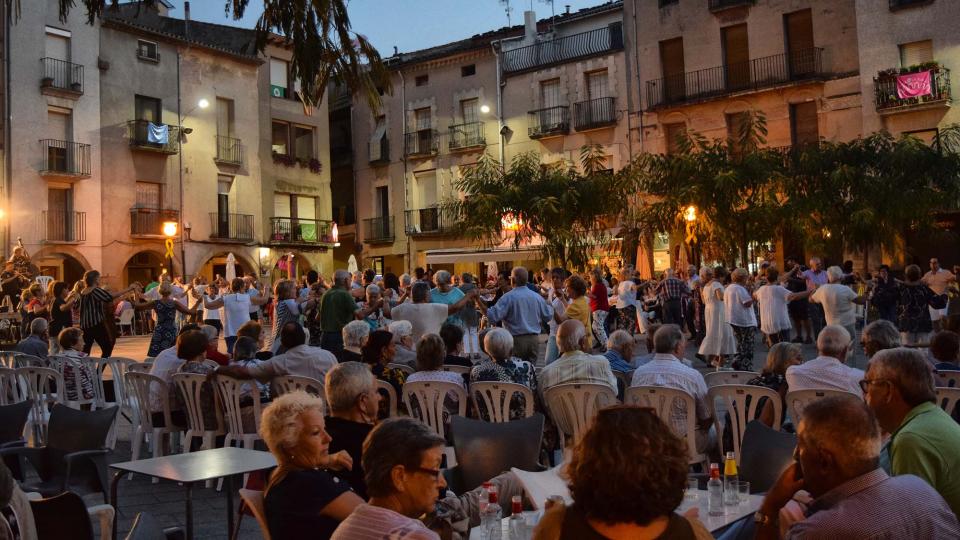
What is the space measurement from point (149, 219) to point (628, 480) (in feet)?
102

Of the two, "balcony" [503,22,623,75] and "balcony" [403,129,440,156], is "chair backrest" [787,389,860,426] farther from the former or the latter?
"balcony" [403,129,440,156]

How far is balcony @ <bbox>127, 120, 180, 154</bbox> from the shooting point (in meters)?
30.9

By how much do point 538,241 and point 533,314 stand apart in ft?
53.2

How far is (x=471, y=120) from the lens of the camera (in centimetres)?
3666

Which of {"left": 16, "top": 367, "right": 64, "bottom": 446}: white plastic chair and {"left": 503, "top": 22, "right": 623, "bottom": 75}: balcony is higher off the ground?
{"left": 503, "top": 22, "right": 623, "bottom": 75}: balcony

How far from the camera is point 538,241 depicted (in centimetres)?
2703

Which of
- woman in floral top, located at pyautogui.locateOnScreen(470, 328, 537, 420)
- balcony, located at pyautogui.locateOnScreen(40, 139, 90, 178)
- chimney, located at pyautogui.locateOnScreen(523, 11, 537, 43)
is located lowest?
woman in floral top, located at pyautogui.locateOnScreen(470, 328, 537, 420)

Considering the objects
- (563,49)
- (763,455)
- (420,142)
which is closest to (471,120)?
(420,142)

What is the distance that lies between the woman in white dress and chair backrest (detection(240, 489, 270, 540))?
10768mm

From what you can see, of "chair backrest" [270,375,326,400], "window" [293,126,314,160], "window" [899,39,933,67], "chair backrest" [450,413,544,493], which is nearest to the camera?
"chair backrest" [450,413,544,493]

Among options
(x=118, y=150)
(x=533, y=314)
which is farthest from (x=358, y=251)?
(x=533, y=314)

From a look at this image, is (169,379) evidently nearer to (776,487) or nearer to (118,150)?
(776,487)

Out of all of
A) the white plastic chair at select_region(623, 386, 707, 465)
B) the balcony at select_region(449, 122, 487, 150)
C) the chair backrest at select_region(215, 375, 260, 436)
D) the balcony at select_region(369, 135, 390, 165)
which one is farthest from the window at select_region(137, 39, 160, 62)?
the white plastic chair at select_region(623, 386, 707, 465)

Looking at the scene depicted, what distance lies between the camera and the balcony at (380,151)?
39000 millimetres
